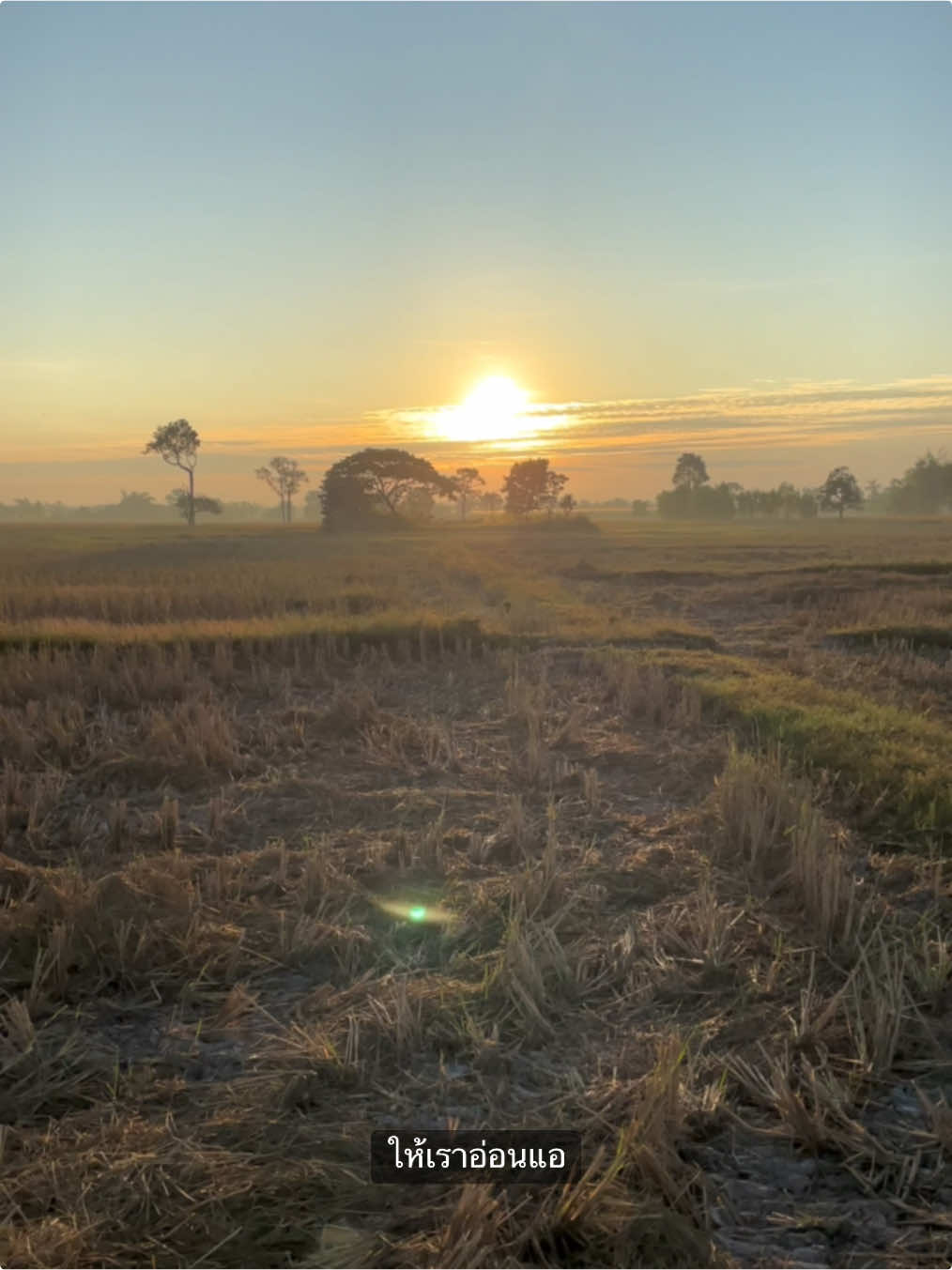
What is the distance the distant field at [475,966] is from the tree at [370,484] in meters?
50.5

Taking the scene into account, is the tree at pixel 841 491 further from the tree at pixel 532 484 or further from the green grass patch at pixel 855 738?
the green grass patch at pixel 855 738

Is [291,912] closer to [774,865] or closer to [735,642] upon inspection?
[774,865]

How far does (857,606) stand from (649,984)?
16343 millimetres

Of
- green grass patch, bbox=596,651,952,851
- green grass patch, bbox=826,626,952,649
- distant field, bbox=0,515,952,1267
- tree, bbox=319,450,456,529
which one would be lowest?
distant field, bbox=0,515,952,1267

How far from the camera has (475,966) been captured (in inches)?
181

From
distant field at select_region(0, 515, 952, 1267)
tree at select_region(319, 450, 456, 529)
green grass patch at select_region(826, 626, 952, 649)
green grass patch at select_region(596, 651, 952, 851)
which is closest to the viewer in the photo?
distant field at select_region(0, 515, 952, 1267)

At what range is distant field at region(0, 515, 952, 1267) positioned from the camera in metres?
3.04

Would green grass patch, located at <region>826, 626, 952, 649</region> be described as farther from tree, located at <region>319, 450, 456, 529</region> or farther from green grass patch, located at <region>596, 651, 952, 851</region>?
tree, located at <region>319, 450, 456, 529</region>

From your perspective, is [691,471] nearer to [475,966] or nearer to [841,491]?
[841,491]

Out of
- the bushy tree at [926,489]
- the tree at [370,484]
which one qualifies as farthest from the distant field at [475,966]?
the bushy tree at [926,489]

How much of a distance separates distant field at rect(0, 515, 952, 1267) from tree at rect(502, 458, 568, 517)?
84128 mm

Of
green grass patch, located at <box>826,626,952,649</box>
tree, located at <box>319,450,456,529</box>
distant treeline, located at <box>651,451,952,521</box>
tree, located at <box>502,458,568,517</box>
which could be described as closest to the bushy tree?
distant treeline, located at <box>651,451,952,521</box>

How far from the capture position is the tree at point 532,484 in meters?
93.9

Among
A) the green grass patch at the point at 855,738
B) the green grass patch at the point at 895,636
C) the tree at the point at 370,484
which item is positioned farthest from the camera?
the tree at the point at 370,484
